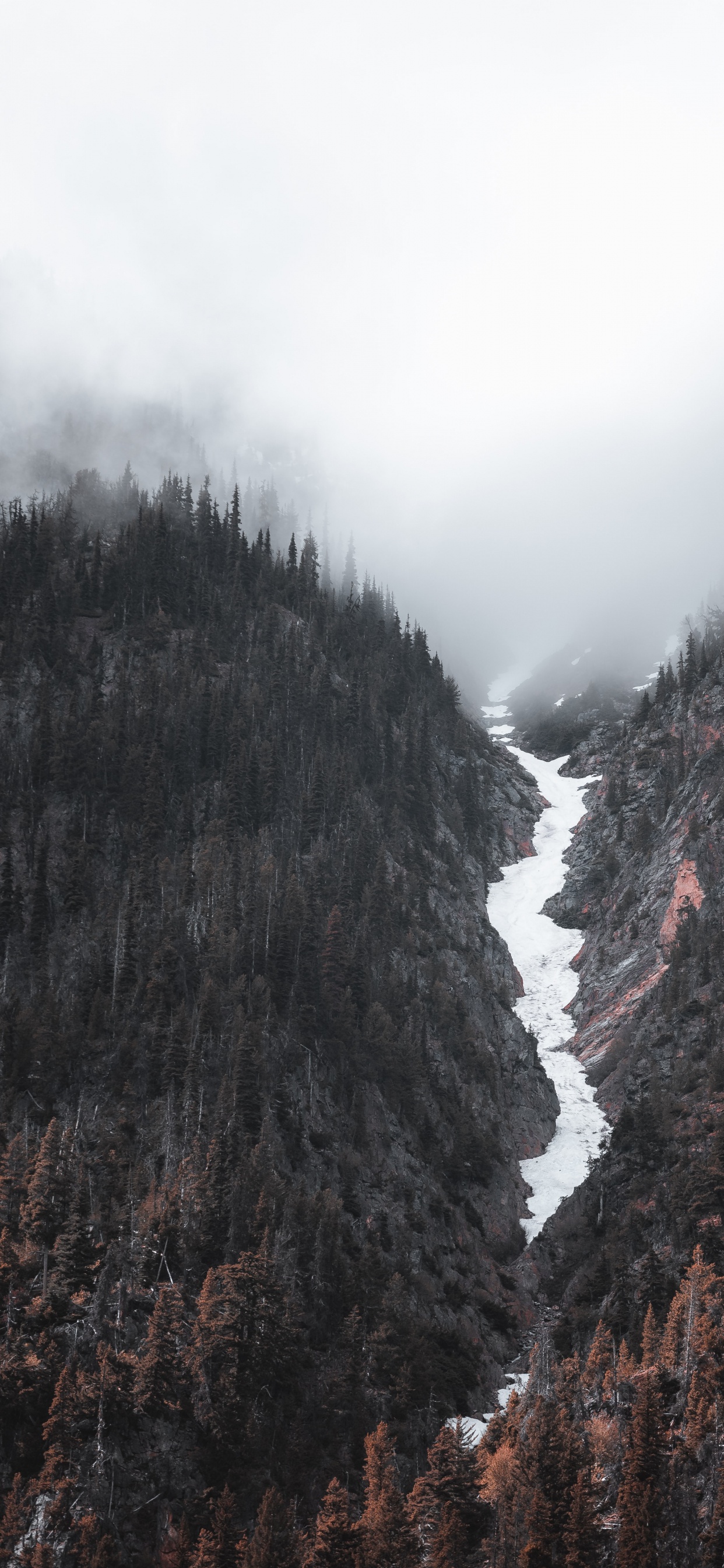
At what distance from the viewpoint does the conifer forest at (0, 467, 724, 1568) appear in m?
64.0

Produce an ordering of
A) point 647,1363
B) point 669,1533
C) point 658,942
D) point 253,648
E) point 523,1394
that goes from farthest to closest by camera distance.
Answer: point 253,648, point 658,942, point 523,1394, point 647,1363, point 669,1533

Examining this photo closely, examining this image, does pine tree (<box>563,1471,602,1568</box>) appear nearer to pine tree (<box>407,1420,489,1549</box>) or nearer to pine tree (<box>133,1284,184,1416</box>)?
pine tree (<box>407,1420,489,1549</box>)

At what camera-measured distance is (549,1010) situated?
156750 mm

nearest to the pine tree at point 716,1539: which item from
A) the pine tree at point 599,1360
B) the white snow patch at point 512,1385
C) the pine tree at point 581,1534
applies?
the pine tree at point 581,1534

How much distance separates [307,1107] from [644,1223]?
3599 cm

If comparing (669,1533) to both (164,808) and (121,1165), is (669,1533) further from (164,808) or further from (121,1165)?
(164,808)

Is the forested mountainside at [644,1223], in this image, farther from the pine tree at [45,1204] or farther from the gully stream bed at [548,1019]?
the pine tree at [45,1204]

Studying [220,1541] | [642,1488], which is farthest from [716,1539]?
[220,1541]

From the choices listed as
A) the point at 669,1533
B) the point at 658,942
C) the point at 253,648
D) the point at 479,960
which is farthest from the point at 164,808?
the point at 669,1533

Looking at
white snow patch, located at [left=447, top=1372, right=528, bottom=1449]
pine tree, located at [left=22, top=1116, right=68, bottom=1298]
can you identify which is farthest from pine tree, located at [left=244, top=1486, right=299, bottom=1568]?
pine tree, located at [left=22, top=1116, right=68, bottom=1298]

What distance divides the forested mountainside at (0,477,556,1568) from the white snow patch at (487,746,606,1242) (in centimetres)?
356

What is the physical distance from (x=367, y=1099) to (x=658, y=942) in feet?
192

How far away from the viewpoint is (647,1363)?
7388 cm

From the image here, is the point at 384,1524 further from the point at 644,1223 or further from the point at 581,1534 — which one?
the point at 644,1223
